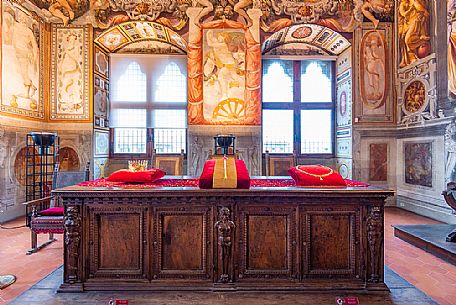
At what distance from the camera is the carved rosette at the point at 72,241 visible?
2900 mm

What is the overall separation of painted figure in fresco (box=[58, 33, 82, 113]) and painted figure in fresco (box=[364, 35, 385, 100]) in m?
8.02

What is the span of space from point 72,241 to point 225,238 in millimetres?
1554

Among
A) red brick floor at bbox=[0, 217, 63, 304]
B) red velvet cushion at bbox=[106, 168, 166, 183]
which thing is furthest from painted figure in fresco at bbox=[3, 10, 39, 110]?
red velvet cushion at bbox=[106, 168, 166, 183]

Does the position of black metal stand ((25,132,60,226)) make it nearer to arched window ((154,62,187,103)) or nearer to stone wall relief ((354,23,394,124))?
arched window ((154,62,187,103))

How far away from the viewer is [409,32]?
736cm

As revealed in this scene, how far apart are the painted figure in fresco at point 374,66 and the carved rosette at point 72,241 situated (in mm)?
7888

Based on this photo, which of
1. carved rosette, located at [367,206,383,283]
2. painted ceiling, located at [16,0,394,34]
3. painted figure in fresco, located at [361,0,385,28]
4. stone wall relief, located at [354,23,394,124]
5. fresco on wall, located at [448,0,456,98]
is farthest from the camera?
stone wall relief, located at [354,23,394,124]

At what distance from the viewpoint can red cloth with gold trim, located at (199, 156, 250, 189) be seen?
9.70 ft

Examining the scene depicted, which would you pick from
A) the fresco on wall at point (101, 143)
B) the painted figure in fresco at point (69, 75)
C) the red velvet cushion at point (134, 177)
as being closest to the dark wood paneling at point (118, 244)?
the red velvet cushion at point (134, 177)

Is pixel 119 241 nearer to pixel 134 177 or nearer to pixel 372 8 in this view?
pixel 134 177

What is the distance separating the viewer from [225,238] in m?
2.91

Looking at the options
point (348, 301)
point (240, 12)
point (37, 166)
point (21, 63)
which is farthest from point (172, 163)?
point (348, 301)

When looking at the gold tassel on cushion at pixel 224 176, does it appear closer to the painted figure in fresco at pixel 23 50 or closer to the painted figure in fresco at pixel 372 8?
the painted figure in fresco at pixel 23 50

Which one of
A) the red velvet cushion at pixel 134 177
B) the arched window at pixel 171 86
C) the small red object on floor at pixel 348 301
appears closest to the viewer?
the small red object on floor at pixel 348 301
